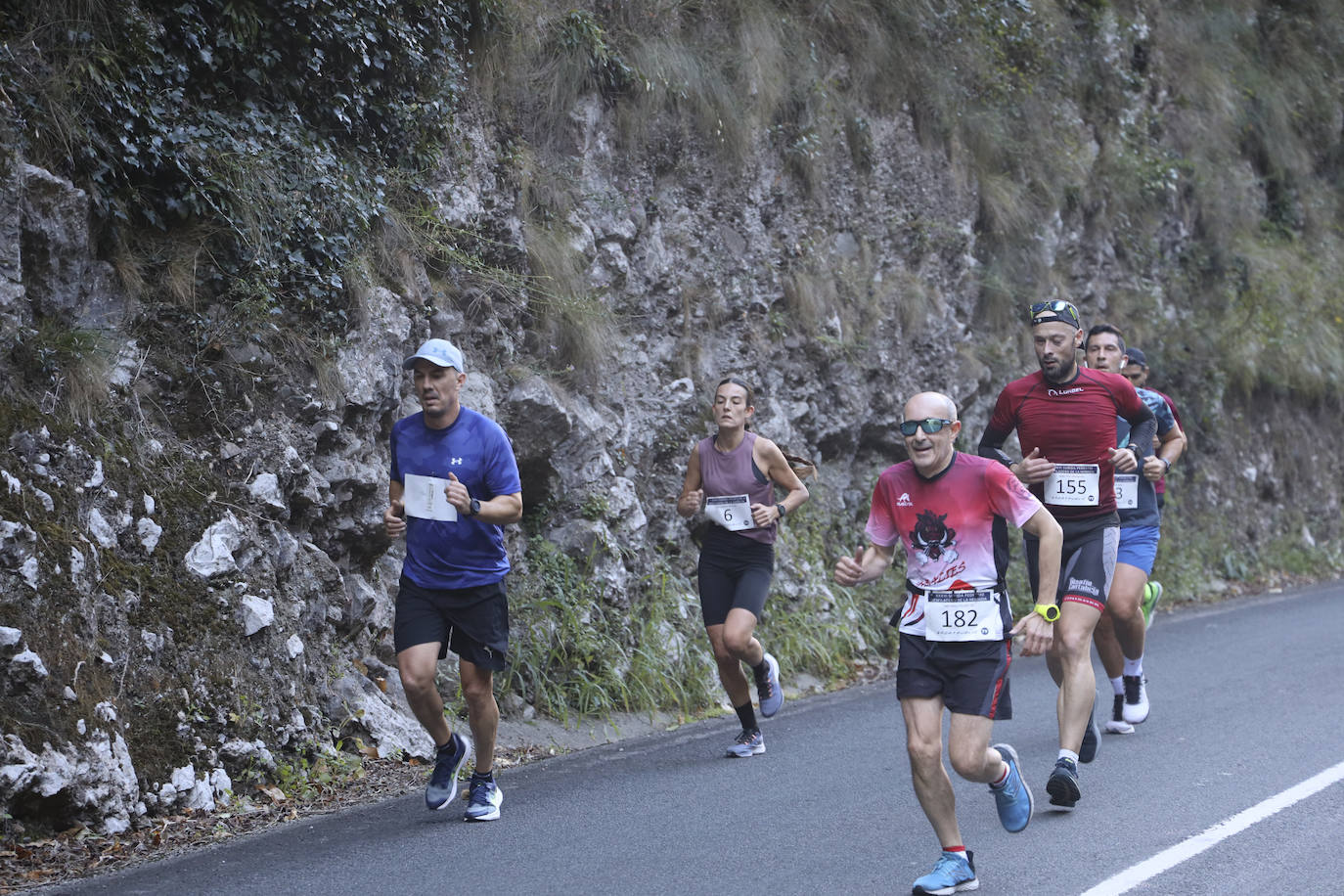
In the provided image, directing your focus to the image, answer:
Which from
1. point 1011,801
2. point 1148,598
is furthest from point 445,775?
point 1148,598

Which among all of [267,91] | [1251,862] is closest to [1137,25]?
[267,91]

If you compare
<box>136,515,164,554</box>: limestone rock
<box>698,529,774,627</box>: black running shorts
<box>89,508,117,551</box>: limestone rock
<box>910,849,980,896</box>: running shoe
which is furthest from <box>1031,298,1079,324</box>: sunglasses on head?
<box>89,508,117,551</box>: limestone rock

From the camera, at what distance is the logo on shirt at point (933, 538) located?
5227 mm

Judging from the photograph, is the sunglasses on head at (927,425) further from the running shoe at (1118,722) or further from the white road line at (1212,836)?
the running shoe at (1118,722)

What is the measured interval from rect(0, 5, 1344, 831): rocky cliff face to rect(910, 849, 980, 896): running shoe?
11.7 ft

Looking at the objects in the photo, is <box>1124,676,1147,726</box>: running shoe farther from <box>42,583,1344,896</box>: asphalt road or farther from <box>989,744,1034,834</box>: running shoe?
<box>989,744,1034,834</box>: running shoe

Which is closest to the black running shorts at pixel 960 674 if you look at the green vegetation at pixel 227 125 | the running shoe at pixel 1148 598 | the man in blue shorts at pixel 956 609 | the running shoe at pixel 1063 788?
the man in blue shorts at pixel 956 609

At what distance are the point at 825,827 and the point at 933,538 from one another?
1.65m

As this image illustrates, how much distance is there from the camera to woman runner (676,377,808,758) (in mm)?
7777

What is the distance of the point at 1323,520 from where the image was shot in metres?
20.5

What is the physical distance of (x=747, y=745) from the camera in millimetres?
7754

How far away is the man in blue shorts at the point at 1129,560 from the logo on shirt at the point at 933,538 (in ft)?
10.3

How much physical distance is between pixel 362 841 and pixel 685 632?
4500 millimetres

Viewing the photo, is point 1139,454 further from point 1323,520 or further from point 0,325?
point 1323,520
